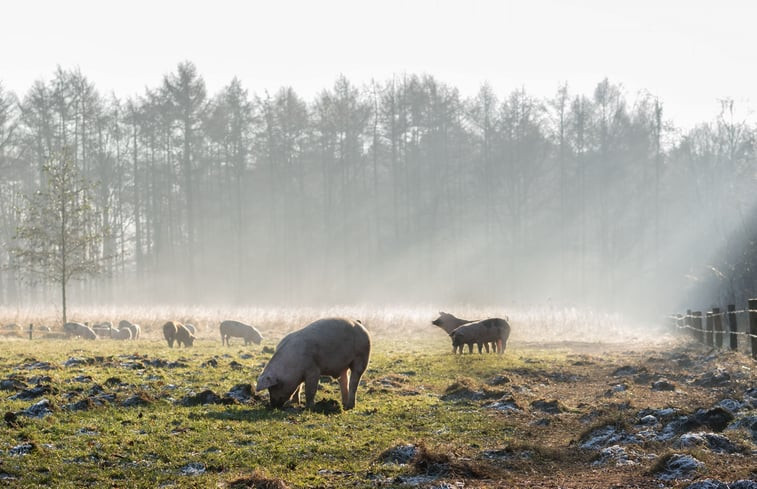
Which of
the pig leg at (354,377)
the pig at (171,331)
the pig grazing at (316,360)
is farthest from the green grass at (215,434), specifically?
the pig at (171,331)

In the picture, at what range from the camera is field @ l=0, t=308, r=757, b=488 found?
28.0 ft

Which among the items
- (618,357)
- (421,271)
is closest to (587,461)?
(618,357)

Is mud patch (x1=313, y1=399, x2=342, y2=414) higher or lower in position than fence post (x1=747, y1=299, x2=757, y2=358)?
lower

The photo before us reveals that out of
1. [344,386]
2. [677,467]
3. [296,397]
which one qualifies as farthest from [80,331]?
[677,467]

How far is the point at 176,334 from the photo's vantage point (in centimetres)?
2966

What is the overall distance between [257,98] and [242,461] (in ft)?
209

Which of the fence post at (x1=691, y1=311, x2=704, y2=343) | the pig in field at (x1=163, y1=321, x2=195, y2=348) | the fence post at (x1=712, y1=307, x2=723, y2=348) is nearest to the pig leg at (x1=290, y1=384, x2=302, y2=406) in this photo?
the pig in field at (x1=163, y1=321, x2=195, y2=348)

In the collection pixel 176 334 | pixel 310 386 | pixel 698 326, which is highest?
pixel 310 386

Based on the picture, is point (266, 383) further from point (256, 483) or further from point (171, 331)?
point (171, 331)

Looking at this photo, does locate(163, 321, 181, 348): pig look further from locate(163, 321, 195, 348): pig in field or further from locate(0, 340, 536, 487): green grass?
locate(0, 340, 536, 487): green grass

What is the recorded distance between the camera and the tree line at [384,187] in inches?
2689

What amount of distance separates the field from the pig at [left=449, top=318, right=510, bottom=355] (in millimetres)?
4827

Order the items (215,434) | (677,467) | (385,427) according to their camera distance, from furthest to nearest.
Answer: (385,427) < (215,434) < (677,467)

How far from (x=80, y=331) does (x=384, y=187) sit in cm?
4583
